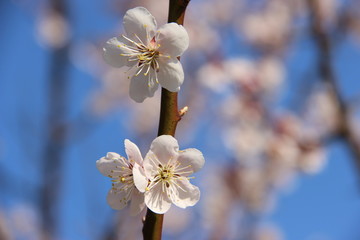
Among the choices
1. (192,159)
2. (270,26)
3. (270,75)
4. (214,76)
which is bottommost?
Result: (192,159)

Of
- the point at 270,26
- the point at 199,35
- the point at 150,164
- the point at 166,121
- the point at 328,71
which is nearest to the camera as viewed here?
the point at 166,121

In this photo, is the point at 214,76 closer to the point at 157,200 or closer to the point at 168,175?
the point at 168,175

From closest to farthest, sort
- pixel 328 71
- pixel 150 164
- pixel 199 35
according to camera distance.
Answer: pixel 150 164 → pixel 328 71 → pixel 199 35

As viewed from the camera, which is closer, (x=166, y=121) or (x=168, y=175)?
(x=166, y=121)

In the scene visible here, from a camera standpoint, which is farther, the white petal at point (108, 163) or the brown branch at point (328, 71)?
the brown branch at point (328, 71)

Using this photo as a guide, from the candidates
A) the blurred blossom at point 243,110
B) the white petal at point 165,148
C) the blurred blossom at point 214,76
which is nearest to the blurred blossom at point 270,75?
the blurred blossom at point 243,110

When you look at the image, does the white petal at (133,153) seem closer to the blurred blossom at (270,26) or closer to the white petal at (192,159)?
the white petal at (192,159)

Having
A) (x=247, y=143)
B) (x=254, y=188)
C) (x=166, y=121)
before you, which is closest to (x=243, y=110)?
(x=247, y=143)
